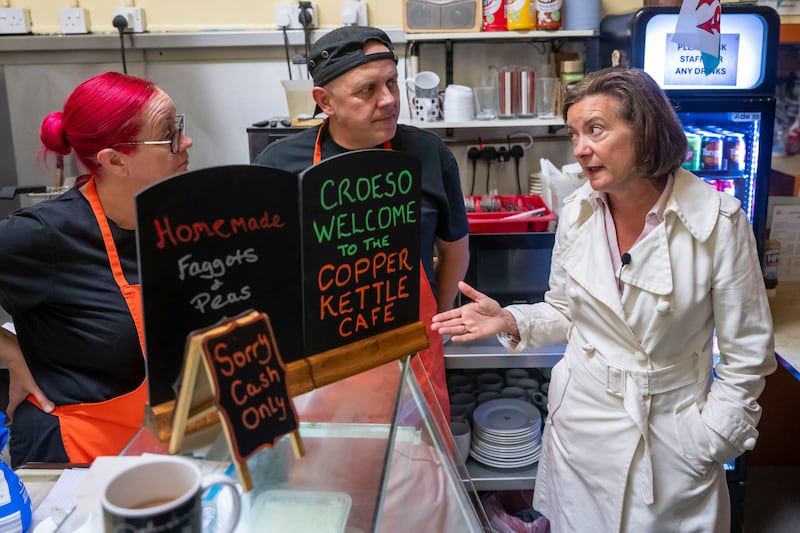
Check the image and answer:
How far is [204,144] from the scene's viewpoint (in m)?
3.37

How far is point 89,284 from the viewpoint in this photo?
1.55 meters

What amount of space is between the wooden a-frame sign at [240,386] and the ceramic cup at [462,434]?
6.10 feet

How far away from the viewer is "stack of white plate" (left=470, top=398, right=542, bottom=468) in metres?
2.64

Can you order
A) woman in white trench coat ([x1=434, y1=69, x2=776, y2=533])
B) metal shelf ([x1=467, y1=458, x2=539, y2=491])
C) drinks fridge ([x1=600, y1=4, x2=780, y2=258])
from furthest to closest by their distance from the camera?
metal shelf ([x1=467, y1=458, x2=539, y2=491]) → drinks fridge ([x1=600, y1=4, x2=780, y2=258]) → woman in white trench coat ([x1=434, y1=69, x2=776, y2=533])

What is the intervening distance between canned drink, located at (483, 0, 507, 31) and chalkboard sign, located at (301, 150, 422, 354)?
6.61 ft

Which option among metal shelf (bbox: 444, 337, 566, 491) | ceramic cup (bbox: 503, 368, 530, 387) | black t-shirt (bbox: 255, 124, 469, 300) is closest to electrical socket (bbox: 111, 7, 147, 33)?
black t-shirt (bbox: 255, 124, 469, 300)

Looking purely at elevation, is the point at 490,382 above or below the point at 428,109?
below

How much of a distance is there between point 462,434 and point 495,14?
5.65 ft

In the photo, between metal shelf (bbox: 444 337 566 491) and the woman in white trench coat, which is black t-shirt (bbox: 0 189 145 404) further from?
metal shelf (bbox: 444 337 566 491)

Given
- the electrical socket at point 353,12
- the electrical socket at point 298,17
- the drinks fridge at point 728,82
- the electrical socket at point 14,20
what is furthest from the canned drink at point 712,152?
the electrical socket at point 14,20

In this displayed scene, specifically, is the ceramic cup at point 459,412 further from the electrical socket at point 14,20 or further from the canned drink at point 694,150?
the electrical socket at point 14,20

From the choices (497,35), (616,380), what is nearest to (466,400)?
(616,380)

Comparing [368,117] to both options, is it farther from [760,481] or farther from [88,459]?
[760,481]

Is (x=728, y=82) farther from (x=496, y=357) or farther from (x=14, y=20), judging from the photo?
(x=14, y=20)
